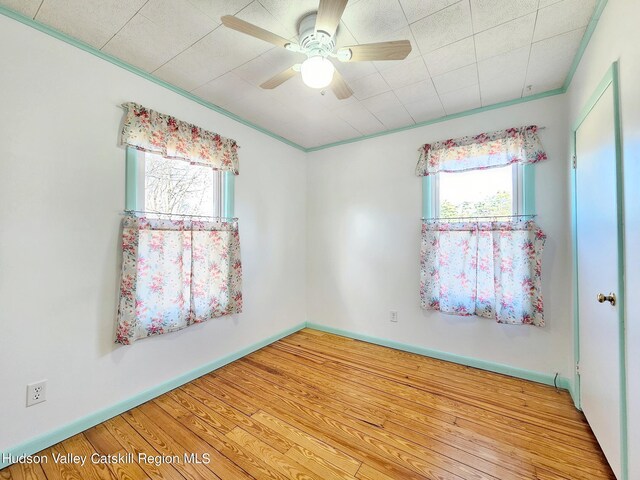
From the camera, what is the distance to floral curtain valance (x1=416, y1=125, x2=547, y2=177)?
2.29m

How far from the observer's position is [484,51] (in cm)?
178

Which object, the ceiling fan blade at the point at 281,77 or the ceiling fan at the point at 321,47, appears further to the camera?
the ceiling fan blade at the point at 281,77

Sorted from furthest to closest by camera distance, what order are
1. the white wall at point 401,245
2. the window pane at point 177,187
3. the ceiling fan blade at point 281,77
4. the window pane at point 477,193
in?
the window pane at point 477,193, the white wall at point 401,245, the window pane at point 177,187, the ceiling fan blade at point 281,77

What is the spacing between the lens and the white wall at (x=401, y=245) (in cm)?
222

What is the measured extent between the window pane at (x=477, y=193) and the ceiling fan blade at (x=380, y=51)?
157 cm

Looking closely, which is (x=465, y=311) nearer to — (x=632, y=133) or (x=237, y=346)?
(x=632, y=133)

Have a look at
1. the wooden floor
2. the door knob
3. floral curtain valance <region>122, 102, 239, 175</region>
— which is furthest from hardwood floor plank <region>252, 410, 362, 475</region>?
floral curtain valance <region>122, 102, 239, 175</region>

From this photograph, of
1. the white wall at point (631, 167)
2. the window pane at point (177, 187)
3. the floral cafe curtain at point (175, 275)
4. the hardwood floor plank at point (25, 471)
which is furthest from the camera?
the window pane at point (177, 187)

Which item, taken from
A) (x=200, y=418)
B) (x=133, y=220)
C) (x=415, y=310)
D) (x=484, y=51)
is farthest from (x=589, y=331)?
(x=133, y=220)

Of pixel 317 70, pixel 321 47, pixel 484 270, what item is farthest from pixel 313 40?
pixel 484 270

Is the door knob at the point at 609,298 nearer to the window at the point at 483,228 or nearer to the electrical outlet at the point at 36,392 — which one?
the window at the point at 483,228

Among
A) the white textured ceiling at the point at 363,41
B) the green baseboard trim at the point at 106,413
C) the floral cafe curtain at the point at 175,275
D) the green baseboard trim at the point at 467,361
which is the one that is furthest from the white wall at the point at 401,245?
the green baseboard trim at the point at 106,413

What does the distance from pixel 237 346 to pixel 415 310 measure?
1930 millimetres

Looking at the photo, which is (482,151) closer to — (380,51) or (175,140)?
(380,51)
